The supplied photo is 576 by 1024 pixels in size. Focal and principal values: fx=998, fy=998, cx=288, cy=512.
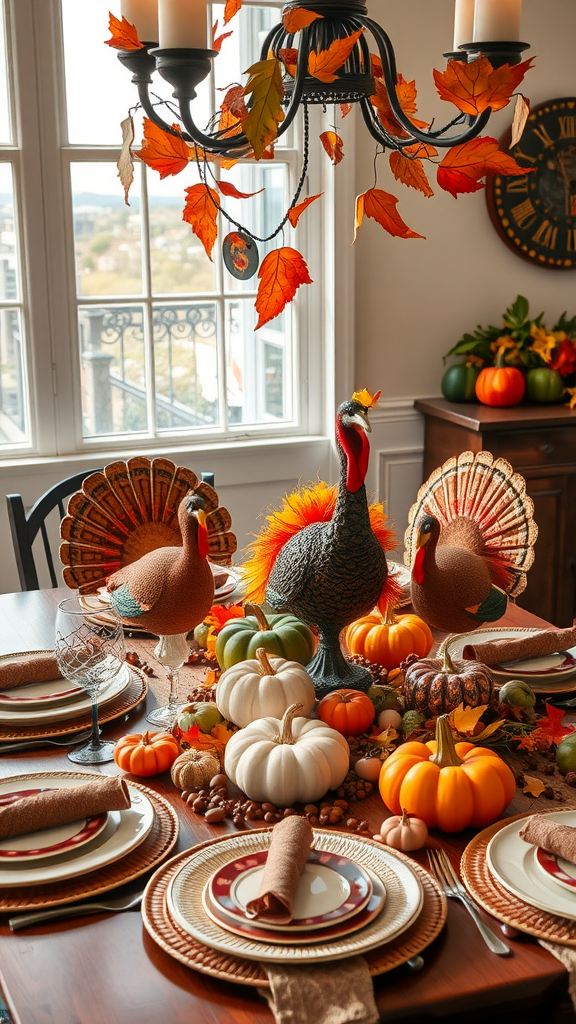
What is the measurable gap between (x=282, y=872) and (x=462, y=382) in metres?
2.52

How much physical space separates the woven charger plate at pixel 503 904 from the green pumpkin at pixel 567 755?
0.67 ft

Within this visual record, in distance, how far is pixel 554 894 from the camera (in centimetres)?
102

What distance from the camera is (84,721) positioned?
4.81 ft

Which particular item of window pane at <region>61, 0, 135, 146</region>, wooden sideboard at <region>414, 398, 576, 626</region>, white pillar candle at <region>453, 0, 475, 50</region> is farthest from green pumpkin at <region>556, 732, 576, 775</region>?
window pane at <region>61, 0, 135, 146</region>

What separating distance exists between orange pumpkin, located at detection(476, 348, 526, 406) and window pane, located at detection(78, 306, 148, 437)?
110cm

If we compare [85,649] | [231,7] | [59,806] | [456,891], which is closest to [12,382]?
[85,649]

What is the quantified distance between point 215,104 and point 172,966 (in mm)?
2696

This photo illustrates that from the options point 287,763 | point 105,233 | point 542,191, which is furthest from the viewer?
point 542,191

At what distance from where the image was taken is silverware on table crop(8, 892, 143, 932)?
1.01 metres

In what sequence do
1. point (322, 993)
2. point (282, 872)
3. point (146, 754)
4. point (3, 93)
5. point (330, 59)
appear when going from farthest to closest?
1. point (3, 93)
2. point (146, 754)
3. point (330, 59)
4. point (282, 872)
5. point (322, 993)

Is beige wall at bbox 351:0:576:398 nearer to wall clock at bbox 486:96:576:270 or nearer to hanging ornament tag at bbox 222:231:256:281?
wall clock at bbox 486:96:576:270

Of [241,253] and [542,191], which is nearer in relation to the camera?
[241,253]

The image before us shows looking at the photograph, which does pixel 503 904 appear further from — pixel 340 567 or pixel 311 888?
pixel 340 567

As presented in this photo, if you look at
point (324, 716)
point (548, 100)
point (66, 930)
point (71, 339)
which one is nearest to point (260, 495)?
point (71, 339)
